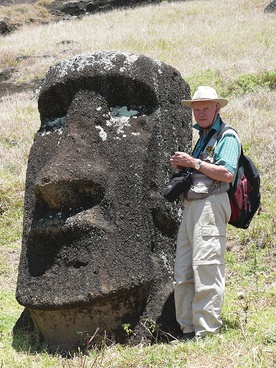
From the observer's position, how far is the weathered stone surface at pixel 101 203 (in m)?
3.78

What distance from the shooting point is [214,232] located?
3650mm

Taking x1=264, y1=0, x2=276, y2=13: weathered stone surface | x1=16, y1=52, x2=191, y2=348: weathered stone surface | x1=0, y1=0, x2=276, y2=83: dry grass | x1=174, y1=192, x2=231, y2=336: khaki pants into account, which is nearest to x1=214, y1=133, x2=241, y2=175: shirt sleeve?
x1=174, y1=192, x2=231, y2=336: khaki pants

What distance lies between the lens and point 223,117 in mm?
8945

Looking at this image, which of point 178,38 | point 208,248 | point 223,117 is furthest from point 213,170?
point 178,38

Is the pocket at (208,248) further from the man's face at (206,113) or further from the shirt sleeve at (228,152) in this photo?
the man's face at (206,113)

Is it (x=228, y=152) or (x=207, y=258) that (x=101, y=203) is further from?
(x=228, y=152)

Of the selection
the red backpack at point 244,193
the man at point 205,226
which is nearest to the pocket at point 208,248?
the man at point 205,226

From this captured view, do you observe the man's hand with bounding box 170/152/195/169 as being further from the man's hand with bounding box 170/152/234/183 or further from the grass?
the grass

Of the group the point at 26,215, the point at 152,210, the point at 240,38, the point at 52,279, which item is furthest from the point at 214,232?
the point at 240,38

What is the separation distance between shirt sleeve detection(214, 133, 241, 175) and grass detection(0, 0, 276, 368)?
989 millimetres

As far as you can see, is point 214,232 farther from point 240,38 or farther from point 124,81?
point 240,38

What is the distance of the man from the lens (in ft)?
11.9

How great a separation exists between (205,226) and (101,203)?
692mm

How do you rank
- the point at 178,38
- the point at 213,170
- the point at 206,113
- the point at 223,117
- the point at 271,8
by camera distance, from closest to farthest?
the point at 213,170 < the point at 206,113 < the point at 223,117 < the point at 178,38 < the point at 271,8
